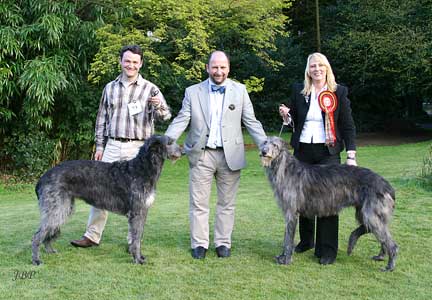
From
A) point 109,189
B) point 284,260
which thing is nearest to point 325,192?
point 284,260

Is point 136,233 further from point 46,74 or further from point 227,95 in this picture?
point 46,74

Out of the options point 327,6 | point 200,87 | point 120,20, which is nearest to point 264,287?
point 200,87

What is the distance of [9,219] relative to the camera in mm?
8109

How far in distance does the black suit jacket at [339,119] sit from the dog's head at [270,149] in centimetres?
43

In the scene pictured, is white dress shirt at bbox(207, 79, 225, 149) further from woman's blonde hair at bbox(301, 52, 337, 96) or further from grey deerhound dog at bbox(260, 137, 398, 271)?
woman's blonde hair at bbox(301, 52, 337, 96)

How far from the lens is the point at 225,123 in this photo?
19.0 feet

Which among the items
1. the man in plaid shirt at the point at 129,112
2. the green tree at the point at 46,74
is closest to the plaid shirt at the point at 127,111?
the man in plaid shirt at the point at 129,112

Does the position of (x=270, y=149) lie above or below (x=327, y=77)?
below

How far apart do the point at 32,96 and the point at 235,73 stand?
16.1 metres

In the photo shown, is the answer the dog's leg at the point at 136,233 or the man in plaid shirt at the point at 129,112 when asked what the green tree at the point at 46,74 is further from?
the dog's leg at the point at 136,233

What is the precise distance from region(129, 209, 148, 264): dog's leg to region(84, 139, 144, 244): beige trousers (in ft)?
2.27

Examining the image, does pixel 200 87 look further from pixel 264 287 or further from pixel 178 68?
pixel 178 68

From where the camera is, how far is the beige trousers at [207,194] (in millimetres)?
5887

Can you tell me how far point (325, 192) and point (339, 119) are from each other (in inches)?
33.1
